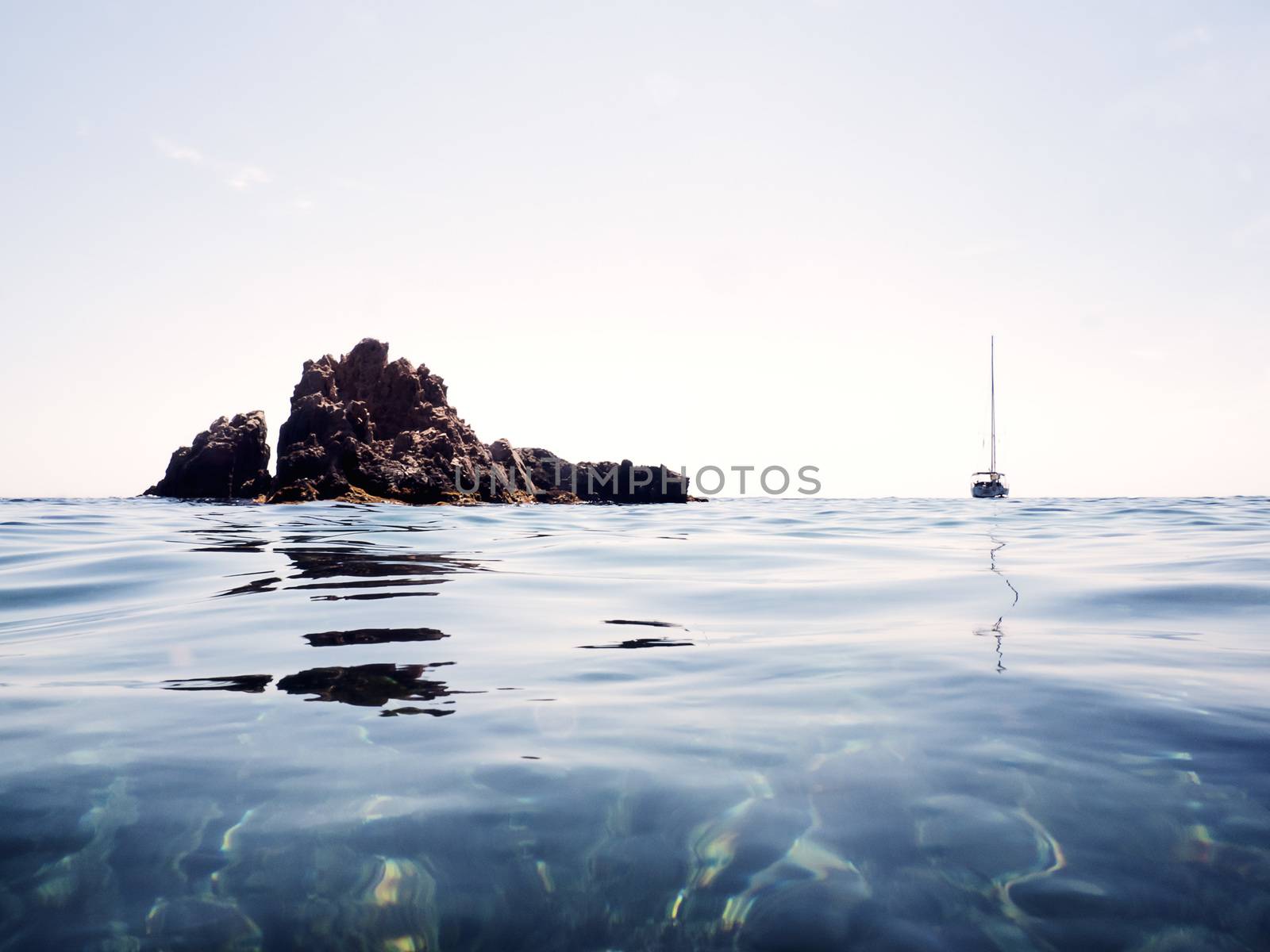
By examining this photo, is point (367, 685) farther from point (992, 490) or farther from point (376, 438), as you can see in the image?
point (992, 490)

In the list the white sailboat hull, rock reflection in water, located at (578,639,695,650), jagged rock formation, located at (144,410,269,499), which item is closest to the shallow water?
rock reflection in water, located at (578,639,695,650)

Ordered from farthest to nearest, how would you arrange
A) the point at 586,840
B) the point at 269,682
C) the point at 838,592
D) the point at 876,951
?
1. the point at 838,592
2. the point at 269,682
3. the point at 586,840
4. the point at 876,951

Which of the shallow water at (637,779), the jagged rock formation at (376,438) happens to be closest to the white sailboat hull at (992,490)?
the jagged rock formation at (376,438)

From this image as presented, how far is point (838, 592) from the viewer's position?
Answer: 6.58 m

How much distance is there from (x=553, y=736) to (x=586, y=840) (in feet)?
2.60

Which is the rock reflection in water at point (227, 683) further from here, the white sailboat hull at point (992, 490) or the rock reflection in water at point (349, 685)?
the white sailboat hull at point (992, 490)

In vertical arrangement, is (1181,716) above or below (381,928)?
above

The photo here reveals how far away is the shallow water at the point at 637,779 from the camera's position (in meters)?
1.76

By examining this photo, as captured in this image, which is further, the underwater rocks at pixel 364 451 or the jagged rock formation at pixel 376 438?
the underwater rocks at pixel 364 451

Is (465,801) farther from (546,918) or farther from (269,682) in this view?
(269,682)

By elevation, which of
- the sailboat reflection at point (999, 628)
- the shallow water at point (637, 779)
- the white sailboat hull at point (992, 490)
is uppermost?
the white sailboat hull at point (992, 490)

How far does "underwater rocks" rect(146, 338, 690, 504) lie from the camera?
4356 cm

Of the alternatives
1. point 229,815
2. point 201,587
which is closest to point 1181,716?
point 229,815

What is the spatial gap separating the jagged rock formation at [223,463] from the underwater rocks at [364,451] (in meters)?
0.08
